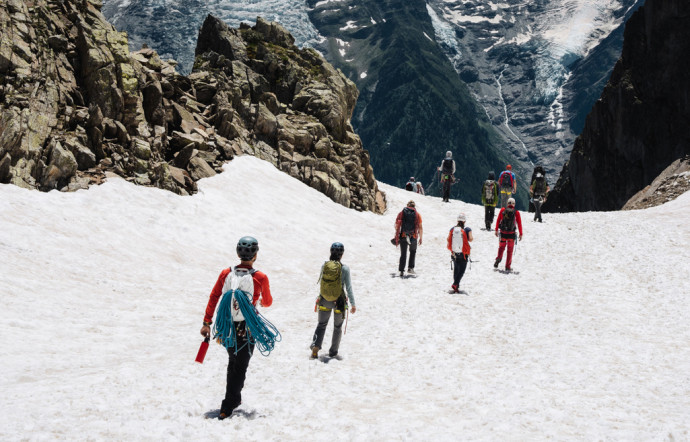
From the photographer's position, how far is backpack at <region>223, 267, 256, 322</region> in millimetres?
8766

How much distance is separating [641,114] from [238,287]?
113839 millimetres

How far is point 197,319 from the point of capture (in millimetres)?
16141

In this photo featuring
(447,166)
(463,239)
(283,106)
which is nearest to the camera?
(463,239)

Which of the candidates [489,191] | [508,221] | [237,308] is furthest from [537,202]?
[237,308]

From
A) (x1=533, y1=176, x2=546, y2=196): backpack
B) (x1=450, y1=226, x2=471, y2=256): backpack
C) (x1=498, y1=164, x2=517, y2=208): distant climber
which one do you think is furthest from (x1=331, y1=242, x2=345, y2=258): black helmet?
(x1=533, y1=176, x2=546, y2=196): backpack

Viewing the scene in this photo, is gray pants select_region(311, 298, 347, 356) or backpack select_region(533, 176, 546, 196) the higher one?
backpack select_region(533, 176, 546, 196)

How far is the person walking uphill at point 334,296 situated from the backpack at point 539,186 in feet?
77.9

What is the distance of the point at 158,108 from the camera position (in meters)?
30.0

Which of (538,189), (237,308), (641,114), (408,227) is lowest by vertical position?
(237,308)

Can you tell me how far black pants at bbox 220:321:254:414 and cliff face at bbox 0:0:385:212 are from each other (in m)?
15.8

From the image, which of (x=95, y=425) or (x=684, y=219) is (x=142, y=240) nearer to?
(x=95, y=425)

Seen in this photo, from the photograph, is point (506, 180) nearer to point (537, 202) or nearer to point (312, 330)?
point (537, 202)

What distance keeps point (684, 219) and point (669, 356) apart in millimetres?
21965

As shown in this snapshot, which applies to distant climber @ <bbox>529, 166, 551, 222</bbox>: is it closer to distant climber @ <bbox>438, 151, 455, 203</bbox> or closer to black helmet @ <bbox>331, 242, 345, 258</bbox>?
distant climber @ <bbox>438, 151, 455, 203</bbox>
